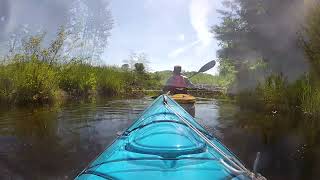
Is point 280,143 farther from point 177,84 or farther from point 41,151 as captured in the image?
point 41,151

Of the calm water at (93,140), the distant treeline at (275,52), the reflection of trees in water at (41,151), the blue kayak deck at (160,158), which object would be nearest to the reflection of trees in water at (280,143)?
the calm water at (93,140)

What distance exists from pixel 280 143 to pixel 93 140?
4.05 meters

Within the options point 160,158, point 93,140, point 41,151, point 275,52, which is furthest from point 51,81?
point 160,158

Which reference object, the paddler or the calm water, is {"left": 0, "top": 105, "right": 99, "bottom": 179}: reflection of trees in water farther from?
the paddler

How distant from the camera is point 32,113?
12.1m

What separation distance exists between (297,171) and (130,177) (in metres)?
4.09

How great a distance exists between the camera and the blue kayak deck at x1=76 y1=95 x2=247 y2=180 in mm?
2793

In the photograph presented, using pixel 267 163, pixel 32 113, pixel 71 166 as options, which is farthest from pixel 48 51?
pixel 267 163

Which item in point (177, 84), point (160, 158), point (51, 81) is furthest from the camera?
point (51, 81)

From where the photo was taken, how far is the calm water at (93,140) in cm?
600

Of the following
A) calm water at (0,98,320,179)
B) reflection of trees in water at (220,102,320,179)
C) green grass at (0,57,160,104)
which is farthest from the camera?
green grass at (0,57,160,104)

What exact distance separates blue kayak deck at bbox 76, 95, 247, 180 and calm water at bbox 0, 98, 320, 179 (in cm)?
174

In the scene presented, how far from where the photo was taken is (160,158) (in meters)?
3.13

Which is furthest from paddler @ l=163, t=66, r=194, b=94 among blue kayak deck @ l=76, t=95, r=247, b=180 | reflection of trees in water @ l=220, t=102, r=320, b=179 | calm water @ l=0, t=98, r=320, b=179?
blue kayak deck @ l=76, t=95, r=247, b=180
